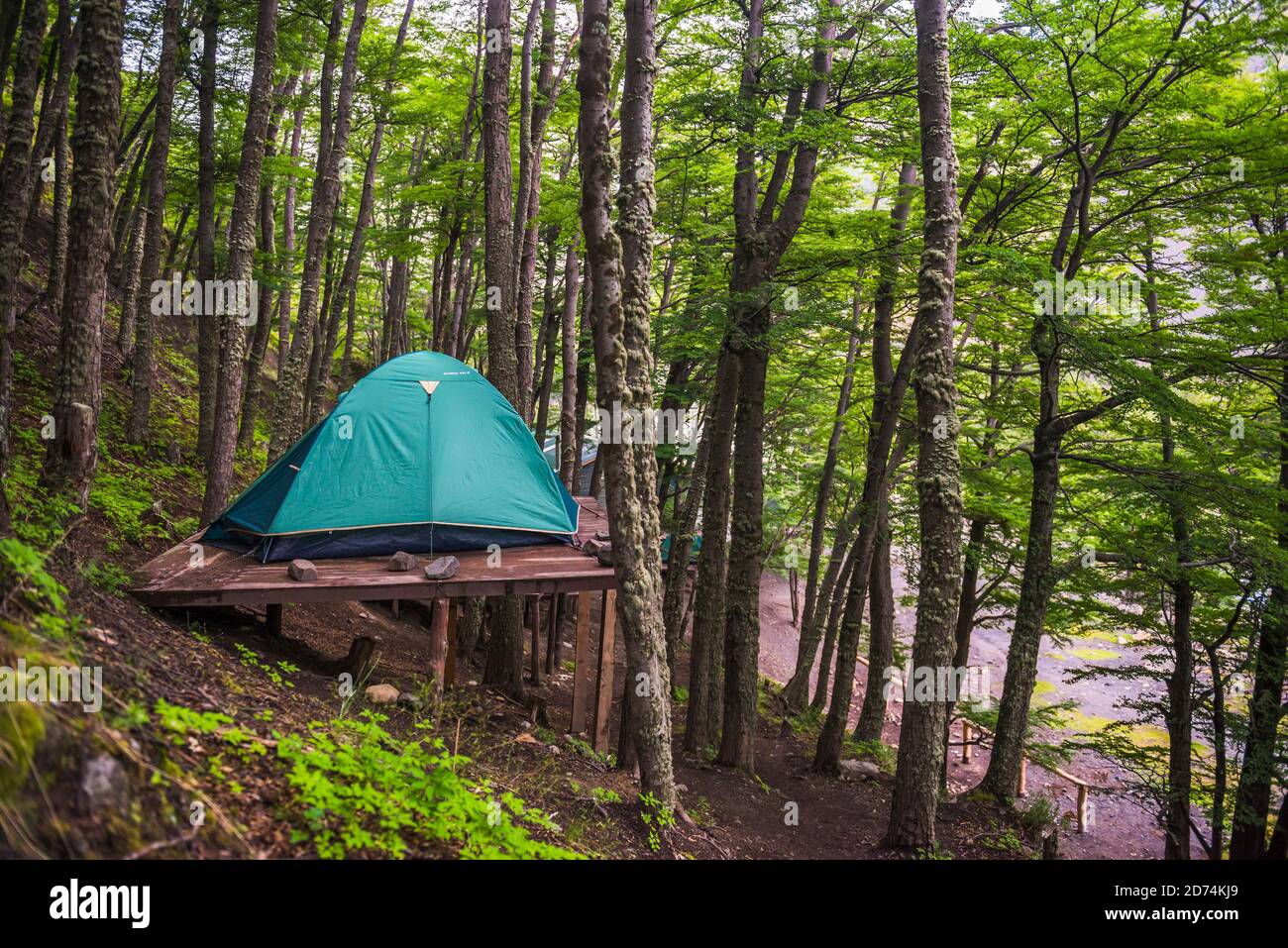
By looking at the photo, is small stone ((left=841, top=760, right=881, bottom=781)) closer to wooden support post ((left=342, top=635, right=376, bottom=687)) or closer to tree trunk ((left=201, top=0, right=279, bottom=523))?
wooden support post ((left=342, top=635, right=376, bottom=687))

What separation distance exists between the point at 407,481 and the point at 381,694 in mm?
2291

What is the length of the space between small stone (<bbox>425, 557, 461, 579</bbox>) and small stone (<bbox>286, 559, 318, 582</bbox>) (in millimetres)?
984

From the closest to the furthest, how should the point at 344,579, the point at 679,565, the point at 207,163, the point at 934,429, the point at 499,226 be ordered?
the point at 934,429 < the point at 344,579 < the point at 499,226 < the point at 207,163 < the point at 679,565

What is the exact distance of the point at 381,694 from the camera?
7258mm

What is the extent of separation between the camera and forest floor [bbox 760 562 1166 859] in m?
15.7

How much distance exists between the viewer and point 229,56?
12047 mm

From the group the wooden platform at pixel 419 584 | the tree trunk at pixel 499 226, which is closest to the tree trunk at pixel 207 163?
the wooden platform at pixel 419 584

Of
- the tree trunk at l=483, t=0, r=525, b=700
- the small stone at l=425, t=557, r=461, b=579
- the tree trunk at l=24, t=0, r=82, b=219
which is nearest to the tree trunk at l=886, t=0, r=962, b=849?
the small stone at l=425, t=557, r=461, b=579

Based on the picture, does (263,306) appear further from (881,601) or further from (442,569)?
(881,601)

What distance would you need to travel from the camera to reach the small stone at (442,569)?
7.42 metres

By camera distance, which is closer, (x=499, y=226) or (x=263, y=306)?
(x=499, y=226)

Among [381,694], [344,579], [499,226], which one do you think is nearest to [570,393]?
[499,226]

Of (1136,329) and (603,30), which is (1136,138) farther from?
(603,30)
